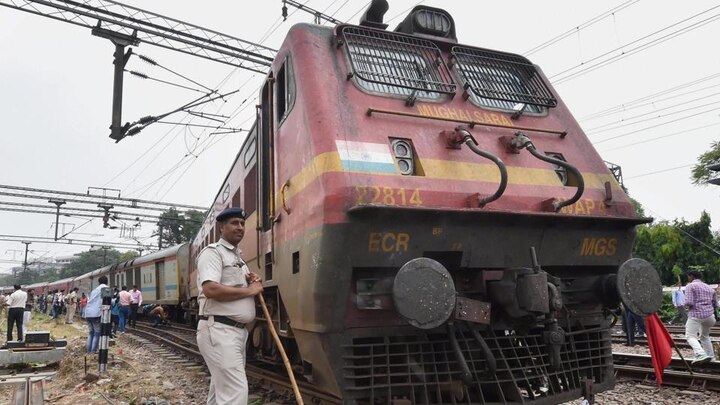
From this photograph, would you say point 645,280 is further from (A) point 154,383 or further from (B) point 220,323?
(A) point 154,383

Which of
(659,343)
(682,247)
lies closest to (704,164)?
(682,247)

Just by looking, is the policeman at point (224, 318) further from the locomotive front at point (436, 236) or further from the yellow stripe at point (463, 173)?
the yellow stripe at point (463, 173)

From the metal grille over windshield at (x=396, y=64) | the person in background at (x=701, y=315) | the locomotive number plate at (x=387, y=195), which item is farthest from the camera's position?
the person in background at (x=701, y=315)

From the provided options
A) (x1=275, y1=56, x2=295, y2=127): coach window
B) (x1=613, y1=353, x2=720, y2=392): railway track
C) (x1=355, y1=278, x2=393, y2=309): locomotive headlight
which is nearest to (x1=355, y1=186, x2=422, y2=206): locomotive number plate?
(x1=355, y1=278, x2=393, y2=309): locomotive headlight

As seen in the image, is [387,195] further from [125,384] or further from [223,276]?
[125,384]

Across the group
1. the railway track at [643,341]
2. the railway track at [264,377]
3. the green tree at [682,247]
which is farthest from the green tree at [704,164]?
the railway track at [264,377]

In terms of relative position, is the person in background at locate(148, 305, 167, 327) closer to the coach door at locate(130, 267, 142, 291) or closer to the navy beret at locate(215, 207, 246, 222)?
the coach door at locate(130, 267, 142, 291)

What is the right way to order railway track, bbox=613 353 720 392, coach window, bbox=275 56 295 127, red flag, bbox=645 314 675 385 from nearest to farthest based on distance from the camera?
coach window, bbox=275 56 295 127 < red flag, bbox=645 314 675 385 < railway track, bbox=613 353 720 392

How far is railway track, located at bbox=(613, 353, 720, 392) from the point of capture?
239 inches

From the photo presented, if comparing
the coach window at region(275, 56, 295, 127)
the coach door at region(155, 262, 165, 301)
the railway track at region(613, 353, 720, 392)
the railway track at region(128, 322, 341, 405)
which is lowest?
the railway track at region(613, 353, 720, 392)

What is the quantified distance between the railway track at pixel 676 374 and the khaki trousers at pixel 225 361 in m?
5.46

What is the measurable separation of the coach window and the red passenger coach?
2 centimetres

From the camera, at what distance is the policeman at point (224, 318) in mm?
3453

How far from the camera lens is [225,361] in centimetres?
346
